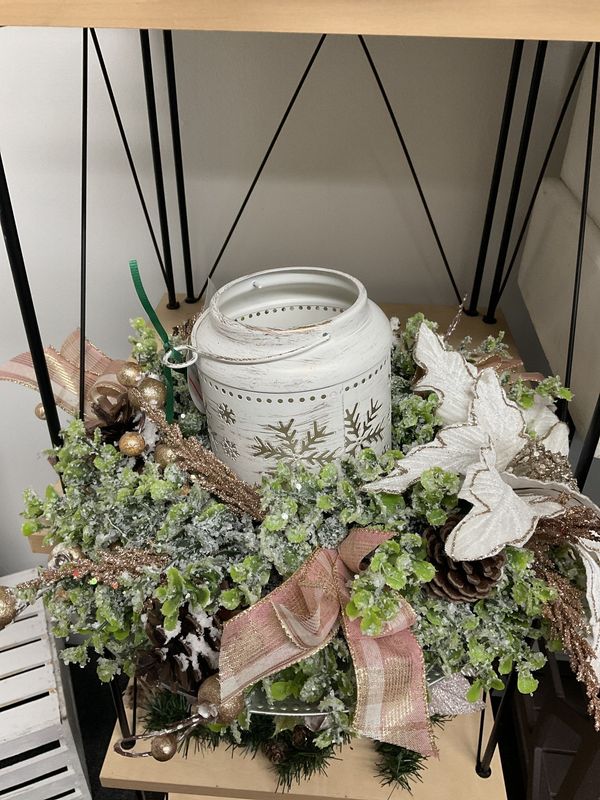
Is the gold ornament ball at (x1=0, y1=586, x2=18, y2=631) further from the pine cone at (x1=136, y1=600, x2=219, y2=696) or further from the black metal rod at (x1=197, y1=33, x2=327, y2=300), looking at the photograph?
the black metal rod at (x1=197, y1=33, x2=327, y2=300)

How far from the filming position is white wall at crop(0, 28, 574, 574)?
68cm

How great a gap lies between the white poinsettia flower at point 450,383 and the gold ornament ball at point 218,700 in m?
0.24

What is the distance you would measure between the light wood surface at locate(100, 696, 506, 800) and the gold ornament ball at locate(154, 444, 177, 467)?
288mm

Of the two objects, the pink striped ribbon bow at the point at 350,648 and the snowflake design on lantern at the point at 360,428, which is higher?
the snowflake design on lantern at the point at 360,428

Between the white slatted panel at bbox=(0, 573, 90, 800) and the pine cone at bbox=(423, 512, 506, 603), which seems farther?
the white slatted panel at bbox=(0, 573, 90, 800)

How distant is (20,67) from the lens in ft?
2.40

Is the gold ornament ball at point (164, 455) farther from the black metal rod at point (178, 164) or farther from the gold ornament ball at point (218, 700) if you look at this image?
the black metal rod at point (178, 164)

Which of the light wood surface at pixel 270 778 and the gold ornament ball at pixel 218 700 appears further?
the light wood surface at pixel 270 778

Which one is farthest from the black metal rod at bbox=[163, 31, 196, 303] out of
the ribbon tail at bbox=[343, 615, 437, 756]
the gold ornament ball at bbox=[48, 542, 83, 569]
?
the ribbon tail at bbox=[343, 615, 437, 756]

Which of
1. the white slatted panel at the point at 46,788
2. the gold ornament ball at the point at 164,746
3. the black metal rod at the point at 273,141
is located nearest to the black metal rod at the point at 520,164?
the black metal rod at the point at 273,141

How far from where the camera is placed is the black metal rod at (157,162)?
0.64 m

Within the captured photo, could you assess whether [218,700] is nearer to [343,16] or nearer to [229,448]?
[229,448]

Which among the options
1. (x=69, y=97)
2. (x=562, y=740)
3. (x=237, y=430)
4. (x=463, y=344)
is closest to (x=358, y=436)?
(x=237, y=430)

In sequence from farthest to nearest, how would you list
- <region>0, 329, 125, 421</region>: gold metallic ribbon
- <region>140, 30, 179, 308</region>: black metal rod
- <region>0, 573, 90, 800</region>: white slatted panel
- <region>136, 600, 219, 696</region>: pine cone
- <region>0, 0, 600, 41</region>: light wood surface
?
<region>0, 573, 90, 800</region>: white slatted panel < <region>140, 30, 179, 308</region>: black metal rod < <region>0, 329, 125, 421</region>: gold metallic ribbon < <region>136, 600, 219, 696</region>: pine cone < <region>0, 0, 600, 41</region>: light wood surface
